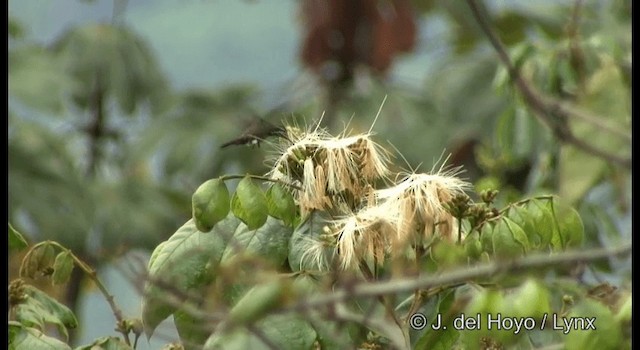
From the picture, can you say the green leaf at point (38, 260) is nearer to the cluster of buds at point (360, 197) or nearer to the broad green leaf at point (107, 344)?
the broad green leaf at point (107, 344)

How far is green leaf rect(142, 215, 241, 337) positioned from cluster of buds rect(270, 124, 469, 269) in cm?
8

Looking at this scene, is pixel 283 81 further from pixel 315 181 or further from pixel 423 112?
pixel 315 181

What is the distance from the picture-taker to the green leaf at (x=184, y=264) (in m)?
1.22

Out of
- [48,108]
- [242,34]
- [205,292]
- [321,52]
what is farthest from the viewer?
[242,34]

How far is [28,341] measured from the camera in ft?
4.14

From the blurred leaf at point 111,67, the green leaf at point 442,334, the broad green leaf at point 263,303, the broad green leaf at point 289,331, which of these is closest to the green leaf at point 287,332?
the broad green leaf at point 289,331

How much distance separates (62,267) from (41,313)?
5cm

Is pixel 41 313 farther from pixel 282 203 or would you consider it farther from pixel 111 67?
pixel 111 67

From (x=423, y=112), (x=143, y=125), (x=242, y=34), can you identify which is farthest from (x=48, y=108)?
(x=242, y=34)

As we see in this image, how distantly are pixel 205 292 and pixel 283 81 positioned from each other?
241 centimetres

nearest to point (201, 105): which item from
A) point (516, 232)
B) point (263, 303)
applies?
point (516, 232)

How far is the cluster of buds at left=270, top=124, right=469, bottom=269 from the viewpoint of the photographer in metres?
1.17

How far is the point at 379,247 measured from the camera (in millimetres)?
1198

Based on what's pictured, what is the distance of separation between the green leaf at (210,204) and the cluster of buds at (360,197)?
7cm
